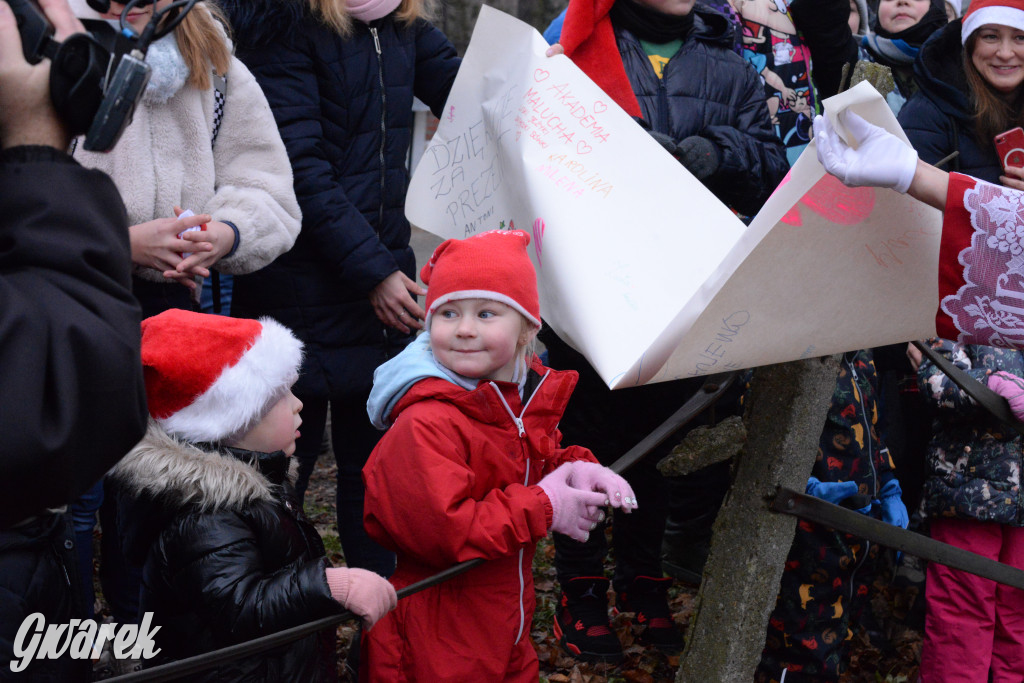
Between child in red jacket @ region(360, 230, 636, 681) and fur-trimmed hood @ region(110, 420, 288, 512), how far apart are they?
28cm

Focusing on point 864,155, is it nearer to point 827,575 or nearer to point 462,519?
point 462,519

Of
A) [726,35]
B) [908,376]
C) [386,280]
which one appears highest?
[726,35]

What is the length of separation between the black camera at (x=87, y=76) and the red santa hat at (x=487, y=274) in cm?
110

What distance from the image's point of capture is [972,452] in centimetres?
324

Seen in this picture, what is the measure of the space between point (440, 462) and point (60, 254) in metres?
1.08

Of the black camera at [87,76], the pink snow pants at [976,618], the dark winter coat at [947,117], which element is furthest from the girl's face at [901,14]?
the black camera at [87,76]

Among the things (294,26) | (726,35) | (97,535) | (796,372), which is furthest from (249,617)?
(97,535)

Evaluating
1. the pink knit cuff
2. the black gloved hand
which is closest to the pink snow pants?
the black gloved hand

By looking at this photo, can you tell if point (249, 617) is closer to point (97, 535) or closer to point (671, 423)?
point (671, 423)

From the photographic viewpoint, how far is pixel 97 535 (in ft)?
14.4

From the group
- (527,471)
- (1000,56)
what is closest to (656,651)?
(527,471)

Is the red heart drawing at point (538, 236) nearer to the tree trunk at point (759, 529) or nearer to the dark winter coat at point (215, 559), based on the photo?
the tree trunk at point (759, 529)

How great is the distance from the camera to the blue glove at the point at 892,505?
3240mm

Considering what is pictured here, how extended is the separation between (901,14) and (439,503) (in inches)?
127
